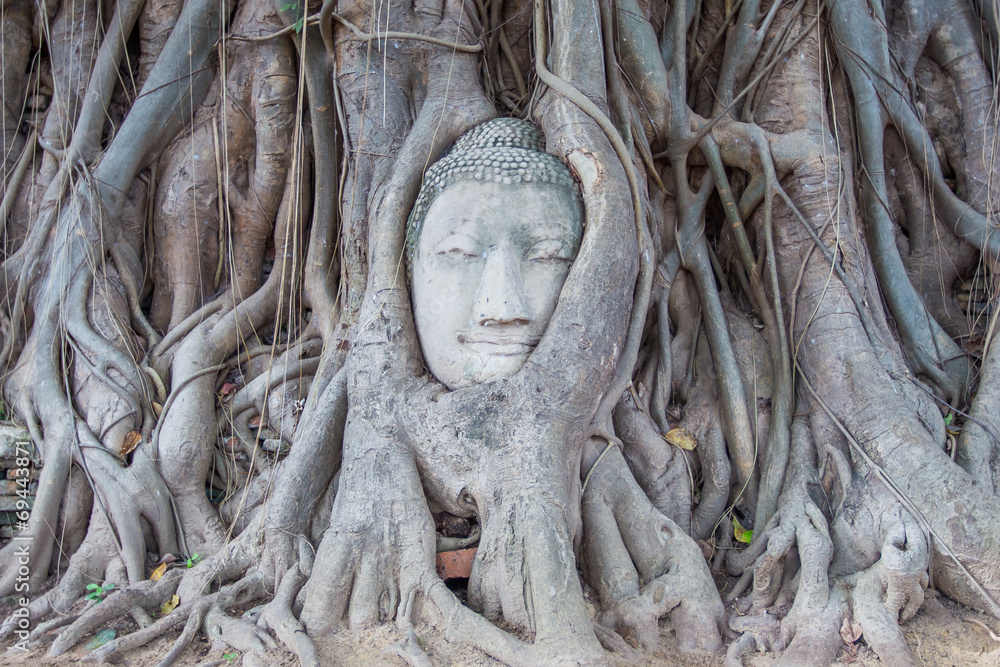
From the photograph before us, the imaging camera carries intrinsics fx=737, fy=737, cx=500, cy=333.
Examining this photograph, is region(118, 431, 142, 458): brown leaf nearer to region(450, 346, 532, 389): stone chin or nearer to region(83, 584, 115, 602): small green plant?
region(83, 584, 115, 602): small green plant

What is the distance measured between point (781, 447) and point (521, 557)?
117 centimetres

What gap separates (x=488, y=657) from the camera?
1.91m

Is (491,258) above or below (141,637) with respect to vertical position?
above

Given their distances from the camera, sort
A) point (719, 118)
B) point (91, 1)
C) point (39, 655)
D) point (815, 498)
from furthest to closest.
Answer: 1. point (91, 1)
2. point (719, 118)
3. point (815, 498)
4. point (39, 655)

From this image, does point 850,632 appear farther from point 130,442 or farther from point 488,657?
point 130,442

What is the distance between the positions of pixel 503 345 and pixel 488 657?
0.95m

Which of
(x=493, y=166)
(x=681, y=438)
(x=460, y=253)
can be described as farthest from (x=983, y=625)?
(x=493, y=166)

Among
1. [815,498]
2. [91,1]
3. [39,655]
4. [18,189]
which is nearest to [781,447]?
[815,498]

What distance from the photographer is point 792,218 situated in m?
3.00

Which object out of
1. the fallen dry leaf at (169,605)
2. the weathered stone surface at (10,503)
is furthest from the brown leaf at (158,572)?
the weathered stone surface at (10,503)

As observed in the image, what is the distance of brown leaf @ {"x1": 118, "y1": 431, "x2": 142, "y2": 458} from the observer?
2.91 m

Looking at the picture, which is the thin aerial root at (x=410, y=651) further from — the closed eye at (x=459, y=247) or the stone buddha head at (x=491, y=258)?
the closed eye at (x=459, y=247)

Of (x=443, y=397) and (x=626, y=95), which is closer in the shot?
(x=443, y=397)

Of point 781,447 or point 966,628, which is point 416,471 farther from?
point 966,628
